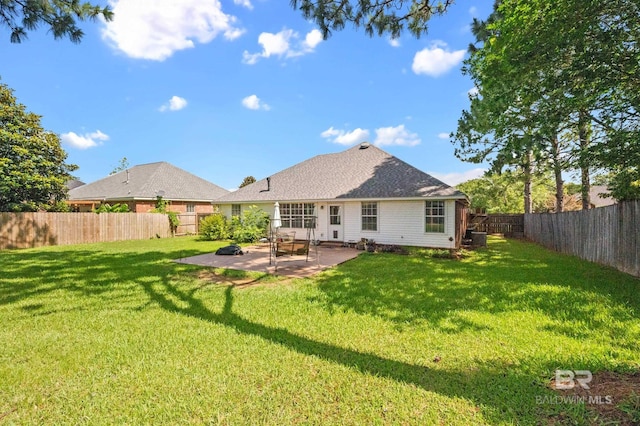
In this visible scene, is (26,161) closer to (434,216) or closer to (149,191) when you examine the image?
(149,191)

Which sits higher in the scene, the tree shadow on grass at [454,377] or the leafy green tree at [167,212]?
the leafy green tree at [167,212]

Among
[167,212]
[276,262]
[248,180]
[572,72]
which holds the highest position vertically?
[248,180]

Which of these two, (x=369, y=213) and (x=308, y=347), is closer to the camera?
(x=308, y=347)

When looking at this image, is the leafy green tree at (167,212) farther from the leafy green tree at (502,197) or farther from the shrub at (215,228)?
the leafy green tree at (502,197)

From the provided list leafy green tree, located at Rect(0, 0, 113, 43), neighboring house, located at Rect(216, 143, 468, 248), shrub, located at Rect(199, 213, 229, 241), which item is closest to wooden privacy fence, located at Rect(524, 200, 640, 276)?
neighboring house, located at Rect(216, 143, 468, 248)

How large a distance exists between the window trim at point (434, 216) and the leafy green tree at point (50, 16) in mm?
12548

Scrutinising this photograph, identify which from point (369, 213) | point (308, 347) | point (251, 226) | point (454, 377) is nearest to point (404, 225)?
point (369, 213)

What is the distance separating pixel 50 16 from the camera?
6.12 meters

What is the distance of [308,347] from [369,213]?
11.1m

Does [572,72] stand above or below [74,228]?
above

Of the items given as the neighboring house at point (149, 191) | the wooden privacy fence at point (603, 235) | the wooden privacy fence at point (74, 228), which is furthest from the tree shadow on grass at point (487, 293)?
the neighboring house at point (149, 191)

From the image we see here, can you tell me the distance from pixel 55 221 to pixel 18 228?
4.72 ft

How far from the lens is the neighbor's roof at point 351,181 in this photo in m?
13.7

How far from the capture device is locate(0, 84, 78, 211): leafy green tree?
1686 centimetres
